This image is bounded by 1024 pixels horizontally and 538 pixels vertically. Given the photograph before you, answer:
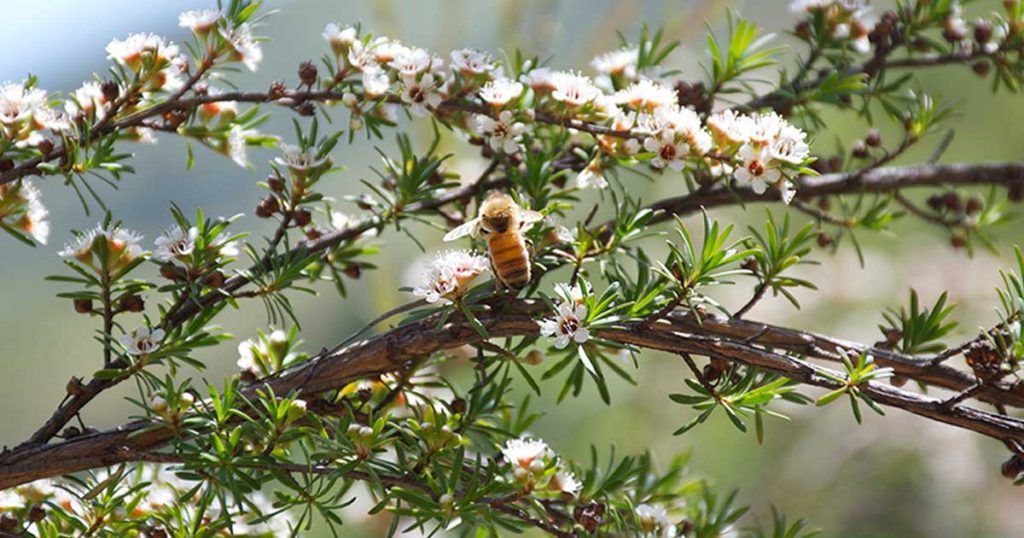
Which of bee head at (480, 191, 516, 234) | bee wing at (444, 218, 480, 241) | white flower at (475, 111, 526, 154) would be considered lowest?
bee head at (480, 191, 516, 234)

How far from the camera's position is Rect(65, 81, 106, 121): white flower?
0.85 meters

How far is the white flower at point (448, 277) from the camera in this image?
29.5 inches

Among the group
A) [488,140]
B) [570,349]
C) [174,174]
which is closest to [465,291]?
[570,349]

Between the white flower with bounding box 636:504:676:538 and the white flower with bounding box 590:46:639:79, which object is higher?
the white flower with bounding box 590:46:639:79

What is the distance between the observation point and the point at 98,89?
34.0 inches

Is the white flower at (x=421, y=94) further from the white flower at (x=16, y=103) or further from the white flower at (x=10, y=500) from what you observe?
the white flower at (x=10, y=500)

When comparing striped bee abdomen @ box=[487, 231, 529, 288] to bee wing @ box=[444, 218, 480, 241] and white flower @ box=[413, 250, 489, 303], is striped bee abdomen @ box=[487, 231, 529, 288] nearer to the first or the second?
white flower @ box=[413, 250, 489, 303]

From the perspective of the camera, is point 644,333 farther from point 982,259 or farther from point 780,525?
point 982,259

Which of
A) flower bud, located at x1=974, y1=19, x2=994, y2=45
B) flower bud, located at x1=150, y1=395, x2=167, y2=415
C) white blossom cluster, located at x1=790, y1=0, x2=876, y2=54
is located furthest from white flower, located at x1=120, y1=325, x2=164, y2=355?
flower bud, located at x1=974, y1=19, x2=994, y2=45

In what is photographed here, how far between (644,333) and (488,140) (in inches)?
11.6

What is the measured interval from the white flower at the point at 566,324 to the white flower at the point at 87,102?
44cm

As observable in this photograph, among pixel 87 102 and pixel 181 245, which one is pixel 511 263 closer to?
pixel 181 245

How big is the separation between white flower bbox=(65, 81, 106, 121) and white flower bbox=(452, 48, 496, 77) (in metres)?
0.31

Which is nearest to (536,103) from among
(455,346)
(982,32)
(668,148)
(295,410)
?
(668,148)
